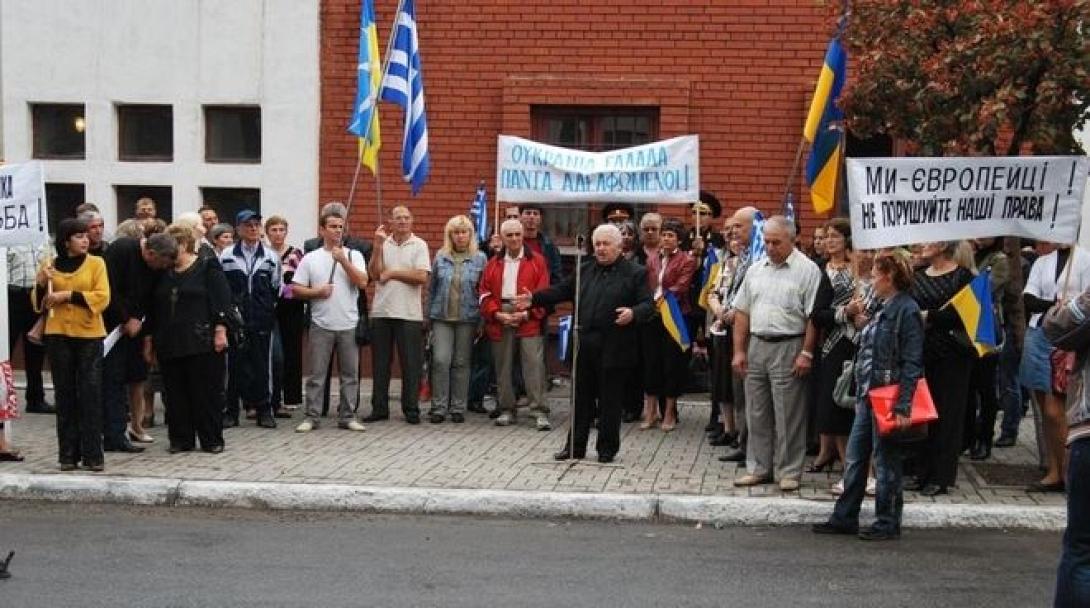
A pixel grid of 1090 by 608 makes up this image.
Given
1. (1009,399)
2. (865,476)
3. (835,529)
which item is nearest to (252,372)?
(835,529)

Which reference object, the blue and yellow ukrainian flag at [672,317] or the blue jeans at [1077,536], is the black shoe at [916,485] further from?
the blue jeans at [1077,536]

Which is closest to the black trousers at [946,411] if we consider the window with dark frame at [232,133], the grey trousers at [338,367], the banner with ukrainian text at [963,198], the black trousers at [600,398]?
the banner with ukrainian text at [963,198]

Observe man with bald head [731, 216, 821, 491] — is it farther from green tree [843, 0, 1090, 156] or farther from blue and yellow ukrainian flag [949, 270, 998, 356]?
green tree [843, 0, 1090, 156]

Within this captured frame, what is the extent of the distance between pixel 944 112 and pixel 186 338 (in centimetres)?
602

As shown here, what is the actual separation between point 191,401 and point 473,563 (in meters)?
4.16

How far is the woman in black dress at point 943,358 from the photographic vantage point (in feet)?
31.4

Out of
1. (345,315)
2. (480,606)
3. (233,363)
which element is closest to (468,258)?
(345,315)

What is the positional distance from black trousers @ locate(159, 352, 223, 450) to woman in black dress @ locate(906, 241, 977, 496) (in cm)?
549

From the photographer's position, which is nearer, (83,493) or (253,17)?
(83,493)

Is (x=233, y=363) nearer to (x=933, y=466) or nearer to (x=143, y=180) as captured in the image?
(x=143, y=180)

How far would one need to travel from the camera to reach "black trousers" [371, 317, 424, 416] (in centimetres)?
1315

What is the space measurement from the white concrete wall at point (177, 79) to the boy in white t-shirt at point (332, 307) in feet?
11.5

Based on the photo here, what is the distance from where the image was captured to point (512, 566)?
7.91 meters

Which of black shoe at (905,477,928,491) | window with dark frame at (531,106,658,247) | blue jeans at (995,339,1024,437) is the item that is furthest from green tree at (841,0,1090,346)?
window with dark frame at (531,106,658,247)
